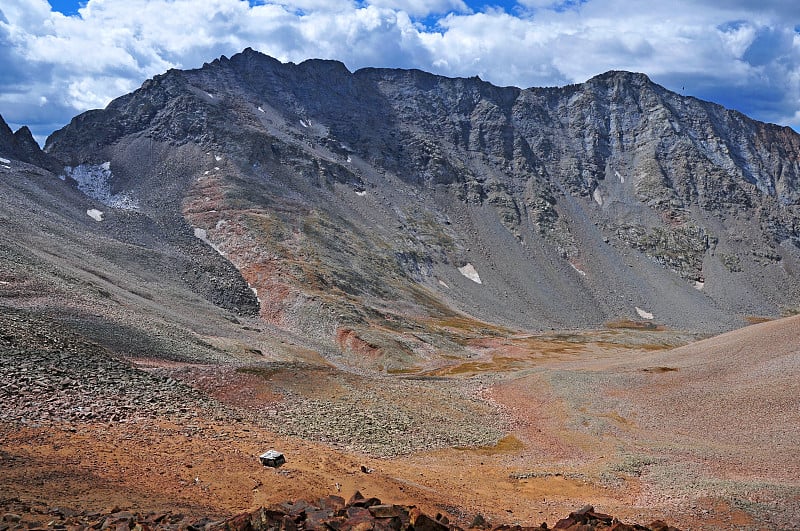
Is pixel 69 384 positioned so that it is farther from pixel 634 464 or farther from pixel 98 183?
pixel 98 183

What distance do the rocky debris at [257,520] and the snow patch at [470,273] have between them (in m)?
122

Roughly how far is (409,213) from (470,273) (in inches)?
1004

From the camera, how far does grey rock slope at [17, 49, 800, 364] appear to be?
106m

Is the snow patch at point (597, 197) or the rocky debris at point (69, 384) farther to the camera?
the snow patch at point (597, 197)

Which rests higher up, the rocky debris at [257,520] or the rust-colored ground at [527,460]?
the rocky debris at [257,520]

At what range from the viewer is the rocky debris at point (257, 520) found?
14.5 metres

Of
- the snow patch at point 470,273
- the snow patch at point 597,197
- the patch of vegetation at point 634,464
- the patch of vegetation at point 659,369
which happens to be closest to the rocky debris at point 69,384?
the patch of vegetation at point 634,464

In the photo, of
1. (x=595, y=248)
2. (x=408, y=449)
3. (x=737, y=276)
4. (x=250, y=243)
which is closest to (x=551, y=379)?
(x=408, y=449)

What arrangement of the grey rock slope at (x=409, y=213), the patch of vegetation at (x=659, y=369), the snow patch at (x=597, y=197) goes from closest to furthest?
the patch of vegetation at (x=659, y=369), the grey rock slope at (x=409, y=213), the snow patch at (x=597, y=197)

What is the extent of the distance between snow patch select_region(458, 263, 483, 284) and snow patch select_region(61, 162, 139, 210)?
70.6 metres

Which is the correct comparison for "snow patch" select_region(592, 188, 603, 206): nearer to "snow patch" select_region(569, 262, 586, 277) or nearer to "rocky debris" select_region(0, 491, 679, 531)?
"snow patch" select_region(569, 262, 586, 277)

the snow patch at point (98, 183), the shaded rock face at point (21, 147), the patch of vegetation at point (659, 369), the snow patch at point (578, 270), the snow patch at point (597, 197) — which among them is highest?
the snow patch at point (597, 197)

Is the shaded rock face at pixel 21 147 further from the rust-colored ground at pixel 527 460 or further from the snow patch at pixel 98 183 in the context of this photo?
the rust-colored ground at pixel 527 460

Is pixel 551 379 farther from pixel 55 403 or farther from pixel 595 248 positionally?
pixel 595 248
